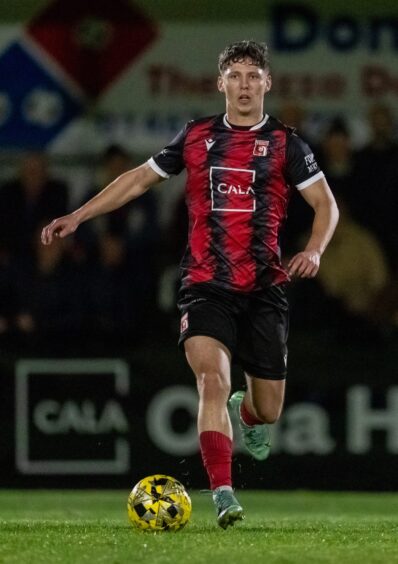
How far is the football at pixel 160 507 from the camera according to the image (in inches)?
288

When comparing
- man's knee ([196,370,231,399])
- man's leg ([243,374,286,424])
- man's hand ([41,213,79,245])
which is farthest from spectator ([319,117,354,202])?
man's knee ([196,370,231,399])

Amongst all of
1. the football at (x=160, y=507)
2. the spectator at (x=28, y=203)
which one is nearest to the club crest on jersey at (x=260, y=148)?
the football at (x=160, y=507)

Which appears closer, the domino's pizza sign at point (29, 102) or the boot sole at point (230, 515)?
the boot sole at point (230, 515)

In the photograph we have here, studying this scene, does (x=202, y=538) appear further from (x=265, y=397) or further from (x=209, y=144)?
(x=209, y=144)

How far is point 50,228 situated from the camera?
779 cm

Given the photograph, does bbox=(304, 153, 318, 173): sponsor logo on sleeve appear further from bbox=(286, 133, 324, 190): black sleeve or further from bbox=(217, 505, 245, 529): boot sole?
bbox=(217, 505, 245, 529): boot sole

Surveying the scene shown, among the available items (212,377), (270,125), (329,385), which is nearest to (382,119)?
(329,385)

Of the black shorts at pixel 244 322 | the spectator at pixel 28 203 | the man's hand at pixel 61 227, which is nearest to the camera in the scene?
the black shorts at pixel 244 322

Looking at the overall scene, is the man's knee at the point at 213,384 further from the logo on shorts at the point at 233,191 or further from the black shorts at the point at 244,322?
the logo on shorts at the point at 233,191

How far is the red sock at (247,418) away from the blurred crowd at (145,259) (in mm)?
2850

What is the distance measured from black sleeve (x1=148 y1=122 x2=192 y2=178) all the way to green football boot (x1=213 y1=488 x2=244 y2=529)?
1759mm

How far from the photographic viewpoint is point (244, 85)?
7699mm

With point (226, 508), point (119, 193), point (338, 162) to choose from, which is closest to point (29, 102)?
point (338, 162)

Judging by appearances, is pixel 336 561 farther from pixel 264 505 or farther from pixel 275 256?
pixel 264 505
